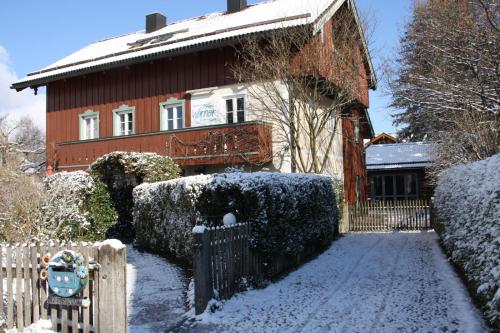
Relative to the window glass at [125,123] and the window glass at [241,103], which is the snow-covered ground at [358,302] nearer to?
the window glass at [241,103]

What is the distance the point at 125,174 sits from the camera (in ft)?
52.0

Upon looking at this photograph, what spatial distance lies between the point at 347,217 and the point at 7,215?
12.9 m

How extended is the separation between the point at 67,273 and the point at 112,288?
22.4 inches

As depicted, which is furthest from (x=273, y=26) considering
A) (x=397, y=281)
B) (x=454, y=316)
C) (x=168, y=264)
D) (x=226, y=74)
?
(x=454, y=316)

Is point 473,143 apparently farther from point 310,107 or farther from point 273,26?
point 273,26

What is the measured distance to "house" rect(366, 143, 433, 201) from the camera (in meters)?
32.6

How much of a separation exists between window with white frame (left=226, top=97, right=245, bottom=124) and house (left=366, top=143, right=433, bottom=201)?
680 inches

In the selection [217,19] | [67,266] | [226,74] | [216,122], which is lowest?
[67,266]

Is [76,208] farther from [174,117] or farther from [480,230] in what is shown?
[480,230]

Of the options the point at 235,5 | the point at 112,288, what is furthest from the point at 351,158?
the point at 112,288

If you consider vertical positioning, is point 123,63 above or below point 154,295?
above

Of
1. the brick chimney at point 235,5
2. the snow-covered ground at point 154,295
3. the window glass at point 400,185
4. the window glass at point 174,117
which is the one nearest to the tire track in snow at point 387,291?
the snow-covered ground at point 154,295

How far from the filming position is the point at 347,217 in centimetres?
1958

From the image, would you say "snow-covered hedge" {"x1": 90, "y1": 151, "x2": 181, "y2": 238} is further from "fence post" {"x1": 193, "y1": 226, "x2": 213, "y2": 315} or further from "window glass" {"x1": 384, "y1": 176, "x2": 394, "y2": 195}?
"window glass" {"x1": 384, "y1": 176, "x2": 394, "y2": 195}
